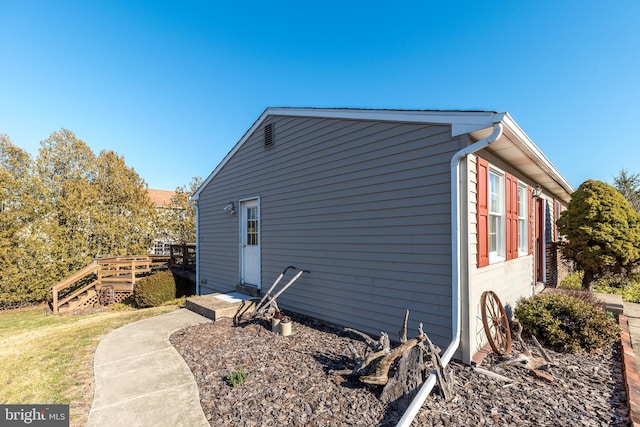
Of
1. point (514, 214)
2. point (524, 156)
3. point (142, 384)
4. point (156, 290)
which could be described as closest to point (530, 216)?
point (514, 214)

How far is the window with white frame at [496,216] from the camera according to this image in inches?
185

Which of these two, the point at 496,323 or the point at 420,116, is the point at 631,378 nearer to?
the point at 496,323

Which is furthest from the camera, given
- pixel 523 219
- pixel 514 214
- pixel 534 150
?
pixel 523 219

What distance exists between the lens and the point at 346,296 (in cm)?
494

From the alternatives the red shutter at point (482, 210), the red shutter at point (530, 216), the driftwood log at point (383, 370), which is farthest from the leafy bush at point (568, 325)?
the driftwood log at point (383, 370)

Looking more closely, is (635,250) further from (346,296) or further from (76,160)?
(76,160)

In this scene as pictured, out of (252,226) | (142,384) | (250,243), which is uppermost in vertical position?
(252,226)

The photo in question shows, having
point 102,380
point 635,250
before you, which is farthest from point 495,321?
point 635,250

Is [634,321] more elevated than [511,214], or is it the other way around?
[511,214]

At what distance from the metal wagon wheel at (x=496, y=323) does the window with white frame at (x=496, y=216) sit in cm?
82

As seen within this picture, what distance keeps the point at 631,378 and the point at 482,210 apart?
236cm

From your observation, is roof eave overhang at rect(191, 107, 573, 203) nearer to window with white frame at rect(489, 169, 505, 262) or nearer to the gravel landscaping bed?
window with white frame at rect(489, 169, 505, 262)

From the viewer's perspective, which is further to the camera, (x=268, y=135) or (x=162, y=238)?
(x=162, y=238)

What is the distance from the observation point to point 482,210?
3992 mm
